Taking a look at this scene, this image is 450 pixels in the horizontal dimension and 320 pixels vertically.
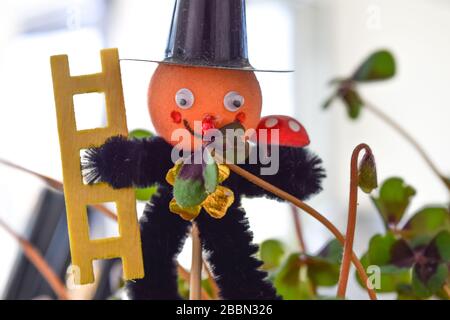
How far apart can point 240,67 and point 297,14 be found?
961 millimetres

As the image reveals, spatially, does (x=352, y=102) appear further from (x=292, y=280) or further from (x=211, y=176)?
(x=211, y=176)

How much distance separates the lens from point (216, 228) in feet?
0.99

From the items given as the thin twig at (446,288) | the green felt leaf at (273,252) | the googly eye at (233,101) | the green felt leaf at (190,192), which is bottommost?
the green felt leaf at (273,252)

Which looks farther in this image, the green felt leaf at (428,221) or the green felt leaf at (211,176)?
the green felt leaf at (428,221)

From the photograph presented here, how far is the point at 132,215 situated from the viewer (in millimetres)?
287

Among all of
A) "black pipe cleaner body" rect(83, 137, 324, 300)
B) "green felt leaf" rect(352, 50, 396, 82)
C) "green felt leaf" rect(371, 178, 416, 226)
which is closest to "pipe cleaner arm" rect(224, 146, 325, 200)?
"black pipe cleaner body" rect(83, 137, 324, 300)

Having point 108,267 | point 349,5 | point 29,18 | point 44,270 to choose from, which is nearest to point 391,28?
point 349,5

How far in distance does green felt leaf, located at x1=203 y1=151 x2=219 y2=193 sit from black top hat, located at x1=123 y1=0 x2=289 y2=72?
5 centimetres

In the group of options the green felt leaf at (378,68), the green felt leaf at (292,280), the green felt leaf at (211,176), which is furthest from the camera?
the green felt leaf at (378,68)

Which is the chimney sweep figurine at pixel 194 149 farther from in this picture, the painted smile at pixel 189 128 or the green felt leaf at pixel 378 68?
the green felt leaf at pixel 378 68

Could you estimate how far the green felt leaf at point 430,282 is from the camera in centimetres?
34

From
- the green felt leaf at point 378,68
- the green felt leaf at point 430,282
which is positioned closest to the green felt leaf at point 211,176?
the green felt leaf at point 430,282

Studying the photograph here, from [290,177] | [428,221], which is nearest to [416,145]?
[428,221]

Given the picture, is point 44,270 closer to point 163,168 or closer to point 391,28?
point 163,168
